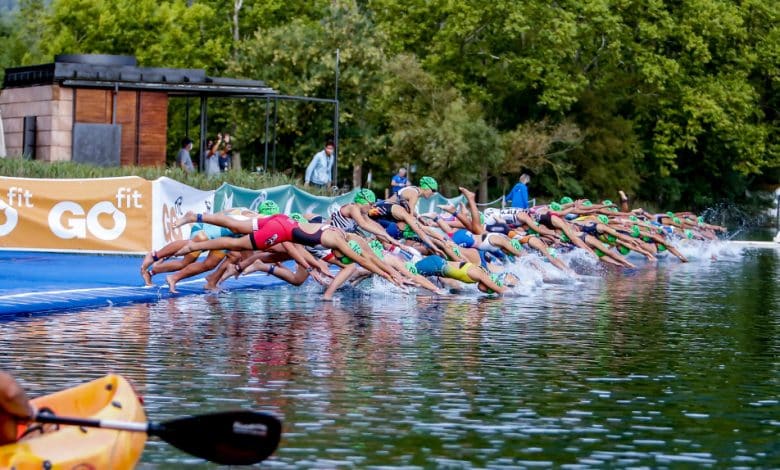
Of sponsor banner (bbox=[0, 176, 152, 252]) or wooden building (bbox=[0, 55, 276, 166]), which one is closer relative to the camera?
sponsor banner (bbox=[0, 176, 152, 252])

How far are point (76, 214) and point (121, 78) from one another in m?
10.3

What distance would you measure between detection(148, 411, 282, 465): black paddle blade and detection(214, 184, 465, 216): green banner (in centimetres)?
1953

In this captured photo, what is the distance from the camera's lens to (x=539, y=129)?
68.4 metres

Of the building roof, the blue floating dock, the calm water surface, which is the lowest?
the calm water surface

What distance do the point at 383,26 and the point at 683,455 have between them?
63.7 meters

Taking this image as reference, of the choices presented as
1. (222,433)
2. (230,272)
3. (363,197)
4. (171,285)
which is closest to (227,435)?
(222,433)

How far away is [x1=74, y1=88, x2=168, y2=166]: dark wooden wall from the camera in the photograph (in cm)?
3569

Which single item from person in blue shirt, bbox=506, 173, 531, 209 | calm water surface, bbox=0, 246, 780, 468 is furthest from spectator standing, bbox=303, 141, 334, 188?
calm water surface, bbox=0, 246, 780, 468

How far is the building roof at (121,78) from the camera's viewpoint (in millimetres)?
35250

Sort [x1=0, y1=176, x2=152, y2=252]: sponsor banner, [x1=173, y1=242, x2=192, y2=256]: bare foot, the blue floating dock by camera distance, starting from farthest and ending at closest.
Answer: [x1=0, y1=176, x2=152, y2=252]: sponsor banner → [x1=173, y1=242, x2=192, y2=256]: bare foot → the blue floating dock

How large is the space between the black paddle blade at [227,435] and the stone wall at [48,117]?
92.5ft

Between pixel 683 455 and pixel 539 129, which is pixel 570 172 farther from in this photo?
pixel 683 455

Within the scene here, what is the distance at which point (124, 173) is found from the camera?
30266 millimetres

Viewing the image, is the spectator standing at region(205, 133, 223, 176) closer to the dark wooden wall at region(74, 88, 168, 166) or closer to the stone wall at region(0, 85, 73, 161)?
the dark wooden wall at region(74, 88, 168, 166)
